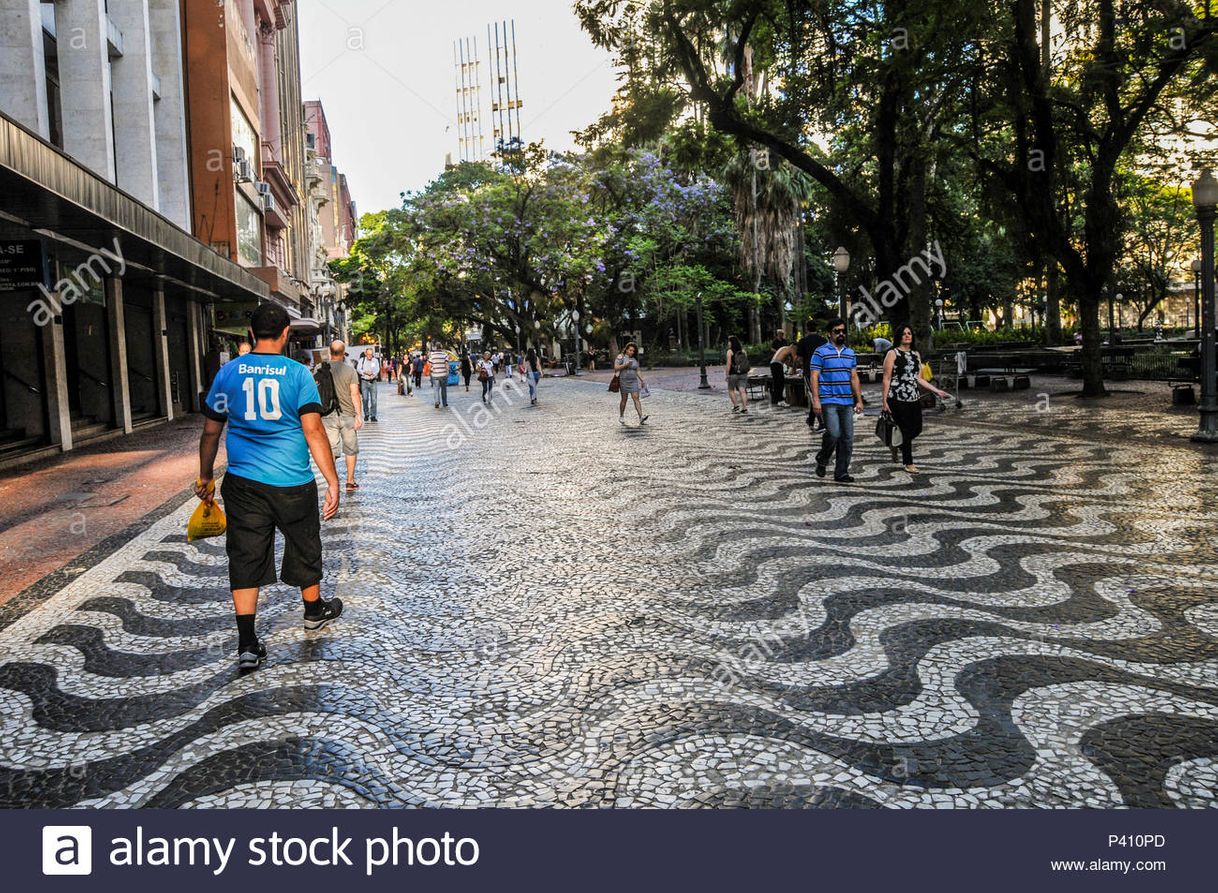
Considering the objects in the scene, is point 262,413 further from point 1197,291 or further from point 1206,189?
point 1197,291

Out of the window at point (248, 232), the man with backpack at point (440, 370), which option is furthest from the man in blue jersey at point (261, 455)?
the window at point (248, 232)

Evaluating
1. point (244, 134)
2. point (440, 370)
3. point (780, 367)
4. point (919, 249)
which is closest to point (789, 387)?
point (780, 367)

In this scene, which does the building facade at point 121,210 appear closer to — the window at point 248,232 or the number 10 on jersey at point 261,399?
the window at point 248,232

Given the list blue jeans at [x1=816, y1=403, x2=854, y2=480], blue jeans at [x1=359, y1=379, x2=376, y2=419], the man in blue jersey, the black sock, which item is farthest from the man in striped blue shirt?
blue jeans at [x1=359, y1=379, x2=376, y2=419]

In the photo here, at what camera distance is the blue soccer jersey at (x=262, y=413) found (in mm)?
4531

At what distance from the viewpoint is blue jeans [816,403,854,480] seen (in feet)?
32.1

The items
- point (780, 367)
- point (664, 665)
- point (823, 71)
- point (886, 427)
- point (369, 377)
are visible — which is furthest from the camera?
point (369, 377)

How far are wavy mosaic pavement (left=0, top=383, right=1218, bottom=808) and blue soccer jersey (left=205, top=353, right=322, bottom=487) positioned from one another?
971 millimetres

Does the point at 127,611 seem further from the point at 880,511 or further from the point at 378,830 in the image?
the point at 880,511

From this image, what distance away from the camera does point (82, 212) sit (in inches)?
450

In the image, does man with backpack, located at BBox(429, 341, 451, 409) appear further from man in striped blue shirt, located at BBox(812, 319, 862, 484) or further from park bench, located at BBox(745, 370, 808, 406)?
man in striped blue shirt, located at BBox(812, 319, 862, 484)

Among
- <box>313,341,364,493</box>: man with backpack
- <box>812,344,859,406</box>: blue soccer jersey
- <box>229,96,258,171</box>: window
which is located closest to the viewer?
<box>812,344,859,406</box>: blue soccer jersey

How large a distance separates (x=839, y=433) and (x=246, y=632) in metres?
6.95

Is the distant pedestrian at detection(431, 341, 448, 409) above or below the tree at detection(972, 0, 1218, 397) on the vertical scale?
below
